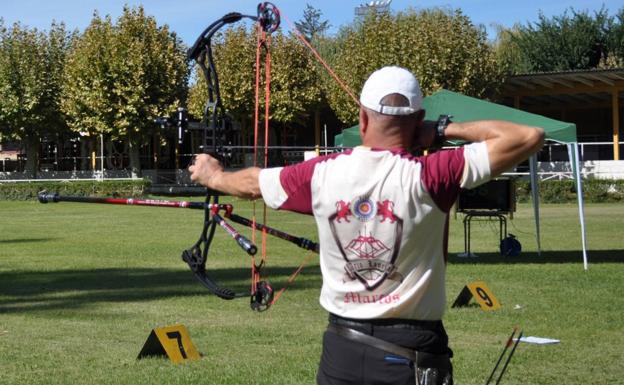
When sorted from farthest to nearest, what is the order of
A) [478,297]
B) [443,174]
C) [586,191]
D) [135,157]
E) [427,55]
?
[135,157], [427,55], [586,191], [478,297], [443,174]

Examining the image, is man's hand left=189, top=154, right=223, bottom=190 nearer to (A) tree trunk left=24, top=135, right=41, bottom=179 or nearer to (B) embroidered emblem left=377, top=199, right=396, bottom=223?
(B) embroidered emblem left=377, top=199, right=396, bottom=223

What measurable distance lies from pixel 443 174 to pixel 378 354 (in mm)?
720

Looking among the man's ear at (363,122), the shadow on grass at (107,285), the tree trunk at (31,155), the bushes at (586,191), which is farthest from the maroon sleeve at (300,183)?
the tree trunk at (31,155)

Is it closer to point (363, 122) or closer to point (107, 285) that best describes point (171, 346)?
point (363, 122)

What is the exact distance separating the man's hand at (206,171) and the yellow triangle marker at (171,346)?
4.22 meters

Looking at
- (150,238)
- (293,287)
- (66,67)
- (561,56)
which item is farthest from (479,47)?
(293,287)

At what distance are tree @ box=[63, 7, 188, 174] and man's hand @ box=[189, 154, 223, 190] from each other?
43909mm

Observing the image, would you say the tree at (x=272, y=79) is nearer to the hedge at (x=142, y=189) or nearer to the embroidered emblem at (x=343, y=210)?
the hedge at (x=142, y=189)

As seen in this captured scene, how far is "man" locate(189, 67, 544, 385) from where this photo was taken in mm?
3682

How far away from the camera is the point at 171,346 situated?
27.6ft

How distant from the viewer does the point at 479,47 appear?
45906 millimetres

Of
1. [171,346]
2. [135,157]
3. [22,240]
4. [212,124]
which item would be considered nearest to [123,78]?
[135,157]

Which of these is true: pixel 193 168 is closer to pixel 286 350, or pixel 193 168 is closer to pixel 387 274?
pixel 387 274

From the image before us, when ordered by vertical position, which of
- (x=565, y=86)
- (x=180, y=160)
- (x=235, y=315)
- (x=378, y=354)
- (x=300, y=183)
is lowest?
(x=235, y=315)
